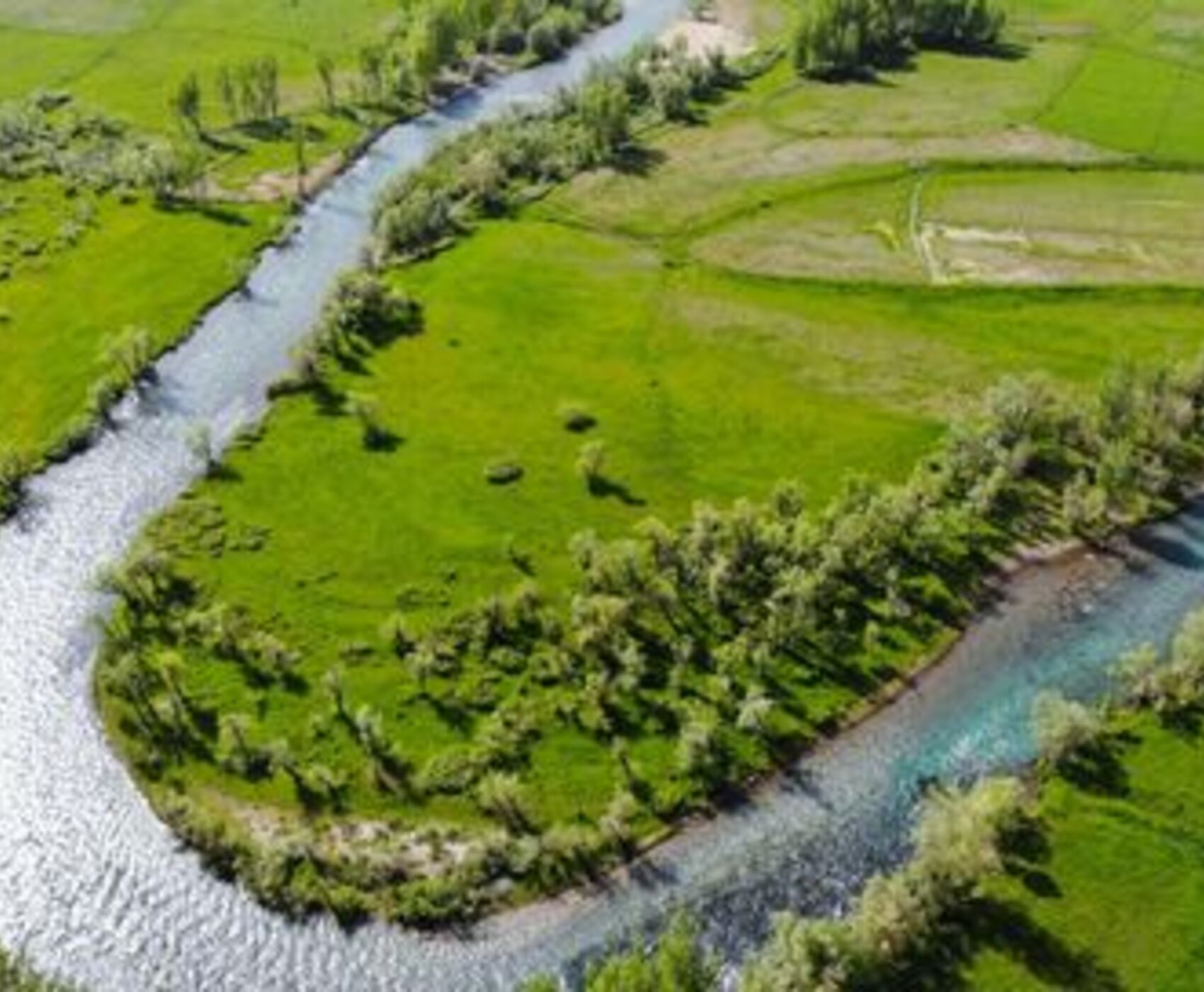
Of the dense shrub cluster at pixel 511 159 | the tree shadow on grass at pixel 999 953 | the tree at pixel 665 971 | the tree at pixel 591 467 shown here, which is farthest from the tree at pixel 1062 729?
the dense shrub cluster at pixel 511 159

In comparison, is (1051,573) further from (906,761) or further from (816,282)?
(816,282)

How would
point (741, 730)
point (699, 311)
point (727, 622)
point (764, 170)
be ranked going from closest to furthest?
1. point (741, 730)
2. point (727, 622)
3. point (699, 311)
4. point (764, 170)

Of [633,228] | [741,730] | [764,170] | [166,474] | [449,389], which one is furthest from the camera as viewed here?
[764,170]

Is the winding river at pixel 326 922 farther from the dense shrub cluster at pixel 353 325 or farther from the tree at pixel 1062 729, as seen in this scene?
the dense shrub cluster at pixel 353 325

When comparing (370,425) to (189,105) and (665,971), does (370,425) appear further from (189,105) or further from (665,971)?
(189,105)

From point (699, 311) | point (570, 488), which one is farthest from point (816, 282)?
point (570, 488)

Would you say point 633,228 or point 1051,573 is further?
point 633,228

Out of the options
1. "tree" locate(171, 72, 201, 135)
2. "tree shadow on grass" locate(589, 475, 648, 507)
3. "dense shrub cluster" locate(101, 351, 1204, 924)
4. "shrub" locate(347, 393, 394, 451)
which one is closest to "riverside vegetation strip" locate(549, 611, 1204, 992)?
"dense shrub cluster" locate(101, 351, 1204, 924)
